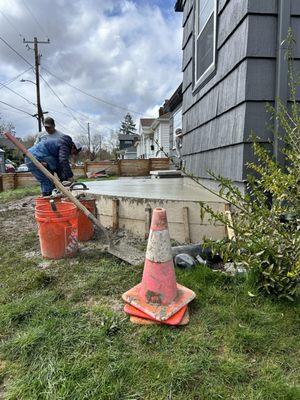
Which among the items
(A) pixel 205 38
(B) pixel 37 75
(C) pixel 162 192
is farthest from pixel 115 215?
(B) pixel 37 75

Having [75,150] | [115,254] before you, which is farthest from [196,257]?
[75,150]

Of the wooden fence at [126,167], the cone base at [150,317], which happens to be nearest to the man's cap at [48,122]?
the cone base at [150,317]

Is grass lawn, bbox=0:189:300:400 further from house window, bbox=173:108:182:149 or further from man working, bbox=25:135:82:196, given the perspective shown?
house window, bbox=173:108:182:149

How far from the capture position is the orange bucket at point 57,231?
283cm

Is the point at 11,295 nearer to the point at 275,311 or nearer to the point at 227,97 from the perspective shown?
the point at 275,311

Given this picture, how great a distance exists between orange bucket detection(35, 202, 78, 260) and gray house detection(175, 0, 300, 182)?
67.8 inches

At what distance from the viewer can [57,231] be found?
284cm

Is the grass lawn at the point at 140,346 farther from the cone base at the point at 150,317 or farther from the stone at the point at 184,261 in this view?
the stone at the point at 184,261

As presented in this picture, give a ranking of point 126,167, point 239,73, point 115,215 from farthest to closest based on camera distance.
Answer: point 126,167 → point 115,215 → point 239,73

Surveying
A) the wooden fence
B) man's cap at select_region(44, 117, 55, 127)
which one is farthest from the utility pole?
man's cap at select_region(44, 117, 55, 127)

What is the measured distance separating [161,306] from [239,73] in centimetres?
224

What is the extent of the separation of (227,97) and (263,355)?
250 centimetres

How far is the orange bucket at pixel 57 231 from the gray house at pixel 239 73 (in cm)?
172

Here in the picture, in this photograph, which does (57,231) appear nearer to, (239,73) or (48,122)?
(48,122)
